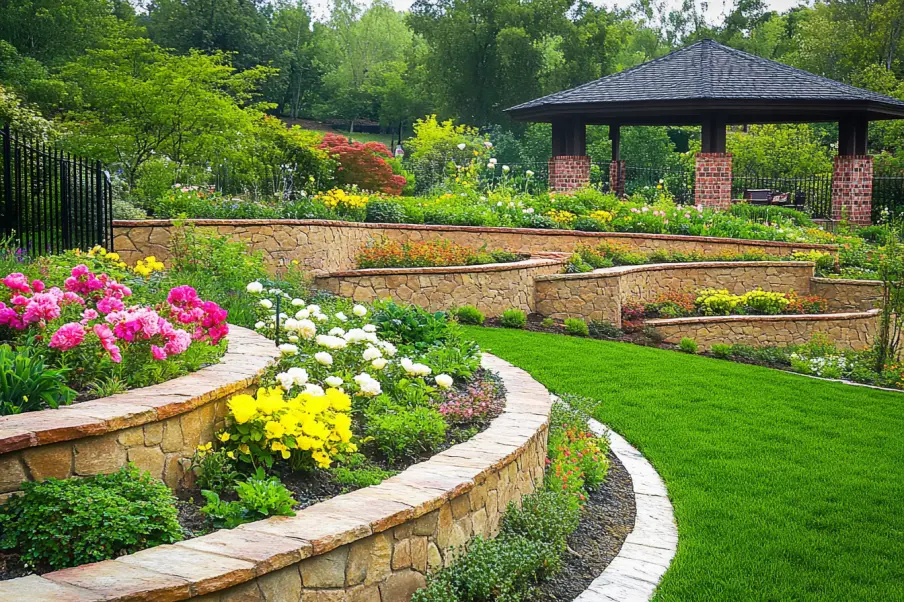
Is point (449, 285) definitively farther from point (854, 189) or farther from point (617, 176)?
point (854, 189)

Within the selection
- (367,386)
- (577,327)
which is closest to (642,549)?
(367,386)

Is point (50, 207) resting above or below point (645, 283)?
above

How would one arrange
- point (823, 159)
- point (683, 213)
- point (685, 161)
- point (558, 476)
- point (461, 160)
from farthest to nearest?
point (685, 161) → point (823, 159) → point (461, 160) → point (683, 213) → point (558, 476)

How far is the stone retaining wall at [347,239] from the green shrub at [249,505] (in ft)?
25.2

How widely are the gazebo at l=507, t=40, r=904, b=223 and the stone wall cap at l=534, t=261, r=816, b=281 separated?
5.58 m

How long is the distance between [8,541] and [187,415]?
1.03m

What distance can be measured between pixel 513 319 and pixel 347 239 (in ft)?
9.55

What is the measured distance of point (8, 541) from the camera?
3119mm

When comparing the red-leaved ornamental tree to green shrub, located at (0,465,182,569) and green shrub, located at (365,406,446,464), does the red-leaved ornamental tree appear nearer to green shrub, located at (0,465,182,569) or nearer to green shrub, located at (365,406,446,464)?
green shrub, located at (365,406,446,464)

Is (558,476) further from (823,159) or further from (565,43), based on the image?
(565,43)

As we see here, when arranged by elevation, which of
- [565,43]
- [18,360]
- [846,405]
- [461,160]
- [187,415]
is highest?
[565,43]

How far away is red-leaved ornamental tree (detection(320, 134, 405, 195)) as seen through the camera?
18.2 meters

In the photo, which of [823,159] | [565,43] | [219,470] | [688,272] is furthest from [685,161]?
[219,470]

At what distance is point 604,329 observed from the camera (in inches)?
485
